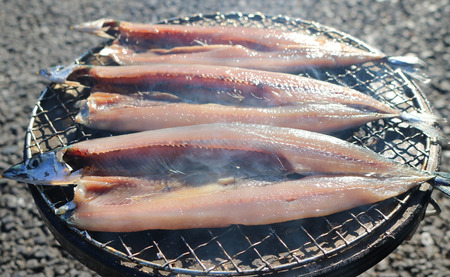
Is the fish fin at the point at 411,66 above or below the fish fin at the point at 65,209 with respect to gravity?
above

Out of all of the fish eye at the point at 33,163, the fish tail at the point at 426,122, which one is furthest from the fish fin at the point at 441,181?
the fish eye at the point at 33,163

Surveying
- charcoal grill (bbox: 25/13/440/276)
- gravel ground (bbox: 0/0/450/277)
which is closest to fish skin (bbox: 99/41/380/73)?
charcoal grill (bbox: 25/13/440/276)

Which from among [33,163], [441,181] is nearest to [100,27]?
[33,163]

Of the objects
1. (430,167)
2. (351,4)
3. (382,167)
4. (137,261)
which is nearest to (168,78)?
(137,261)

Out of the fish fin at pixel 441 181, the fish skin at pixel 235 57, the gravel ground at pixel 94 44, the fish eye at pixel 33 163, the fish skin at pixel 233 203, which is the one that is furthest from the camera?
the gravel ground at pixel 94 44

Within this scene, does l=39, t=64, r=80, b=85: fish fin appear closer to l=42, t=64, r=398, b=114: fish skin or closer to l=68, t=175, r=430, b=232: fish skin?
l=42, t=64, r=398, b=114: fish skin

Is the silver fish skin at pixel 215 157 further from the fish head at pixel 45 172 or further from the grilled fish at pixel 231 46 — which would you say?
the grilled fish at pixel 231 46

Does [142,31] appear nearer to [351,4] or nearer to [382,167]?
[382,167]
